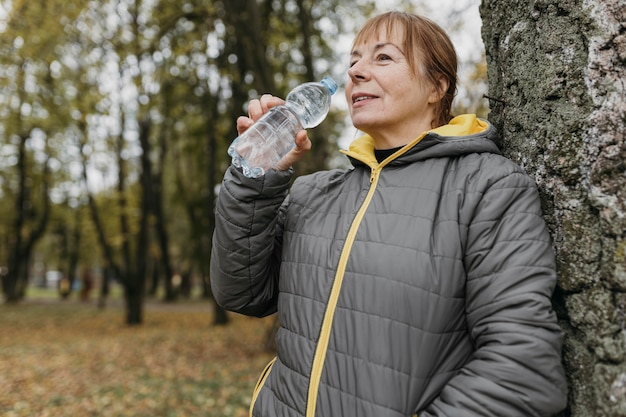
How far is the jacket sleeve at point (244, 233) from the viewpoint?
1960 mm

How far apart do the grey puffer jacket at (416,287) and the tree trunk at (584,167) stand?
14cm

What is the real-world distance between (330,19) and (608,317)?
1133 cm

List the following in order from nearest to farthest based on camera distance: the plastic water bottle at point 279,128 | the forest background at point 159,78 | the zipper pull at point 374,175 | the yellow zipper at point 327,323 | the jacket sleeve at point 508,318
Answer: the jacket sleeve at point 508,318 → the yellow zipper at point 327,323 → the zipper pull at point 374,175 → the plastic water bottle at point 279,128 → the forest background at point 159,78

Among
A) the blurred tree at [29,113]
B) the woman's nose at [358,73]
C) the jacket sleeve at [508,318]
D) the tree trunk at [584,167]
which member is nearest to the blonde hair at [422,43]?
the woman's nose at [358,73]

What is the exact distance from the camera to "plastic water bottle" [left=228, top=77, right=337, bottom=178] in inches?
78.1

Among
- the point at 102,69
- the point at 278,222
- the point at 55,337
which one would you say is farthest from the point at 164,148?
the point at 278,222

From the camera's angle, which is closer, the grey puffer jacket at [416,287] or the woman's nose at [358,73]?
the grey puffer jacket at [416,287]

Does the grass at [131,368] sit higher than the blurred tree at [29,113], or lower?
lower

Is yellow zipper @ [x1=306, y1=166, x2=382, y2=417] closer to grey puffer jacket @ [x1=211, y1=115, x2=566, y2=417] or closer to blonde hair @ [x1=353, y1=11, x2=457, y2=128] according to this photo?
grey puffer jacket @ [x1=211, y1=115, x2=566, y2=417]

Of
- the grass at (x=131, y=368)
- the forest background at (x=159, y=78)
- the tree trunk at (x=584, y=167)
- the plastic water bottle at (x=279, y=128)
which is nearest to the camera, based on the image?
the tree trunk at (x=584, y=167)

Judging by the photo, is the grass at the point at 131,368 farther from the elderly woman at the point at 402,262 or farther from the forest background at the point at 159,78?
the elderly woman at the point at 402,262

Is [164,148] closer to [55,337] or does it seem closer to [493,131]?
[55,337]

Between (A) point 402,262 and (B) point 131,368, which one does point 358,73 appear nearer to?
(A) point 402,262

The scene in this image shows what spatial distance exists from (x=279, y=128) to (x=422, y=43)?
69 centimetres
